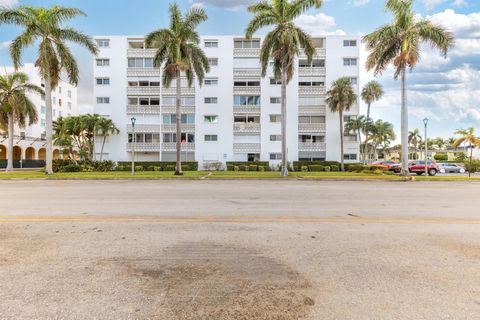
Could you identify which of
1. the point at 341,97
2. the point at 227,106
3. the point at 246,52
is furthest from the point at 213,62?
the point at 341,97

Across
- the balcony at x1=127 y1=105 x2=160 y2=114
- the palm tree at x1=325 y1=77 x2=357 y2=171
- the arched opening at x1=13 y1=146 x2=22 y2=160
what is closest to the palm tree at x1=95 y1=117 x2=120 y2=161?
the balcony at x1=127 y1=105 x2=160 y2=114

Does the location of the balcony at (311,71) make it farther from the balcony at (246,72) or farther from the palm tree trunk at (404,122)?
the palm tree trunk at (404,122)

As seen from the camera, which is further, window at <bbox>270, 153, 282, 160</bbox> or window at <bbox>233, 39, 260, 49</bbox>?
window at <bbox>233, 39, 260, 49</bbox>

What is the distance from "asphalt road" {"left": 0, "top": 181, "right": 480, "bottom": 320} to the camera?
3146 mm

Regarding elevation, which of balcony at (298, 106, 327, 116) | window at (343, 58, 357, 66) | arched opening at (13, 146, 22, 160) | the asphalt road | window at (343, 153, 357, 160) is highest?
window at (343, 58, 357, 66)

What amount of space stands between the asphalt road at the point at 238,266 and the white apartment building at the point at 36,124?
153ft

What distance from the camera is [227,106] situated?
134 feet

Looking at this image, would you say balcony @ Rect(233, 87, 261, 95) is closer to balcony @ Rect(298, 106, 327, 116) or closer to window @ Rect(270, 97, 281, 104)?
window @ Rect(270, 97, 281, 104)

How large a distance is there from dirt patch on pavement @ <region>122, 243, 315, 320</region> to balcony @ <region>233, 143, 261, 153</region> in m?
35.8

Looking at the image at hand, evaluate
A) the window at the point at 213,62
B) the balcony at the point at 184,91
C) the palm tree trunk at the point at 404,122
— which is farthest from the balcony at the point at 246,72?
the palm tree trunk at the point at 404,122

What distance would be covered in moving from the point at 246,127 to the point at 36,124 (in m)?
39.5

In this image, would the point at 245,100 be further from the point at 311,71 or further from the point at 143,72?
the point at 143,72

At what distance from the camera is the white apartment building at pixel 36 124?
2084 inches

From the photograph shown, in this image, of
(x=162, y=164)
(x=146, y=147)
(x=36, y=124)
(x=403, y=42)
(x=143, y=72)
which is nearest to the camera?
(x=403, y=42)
